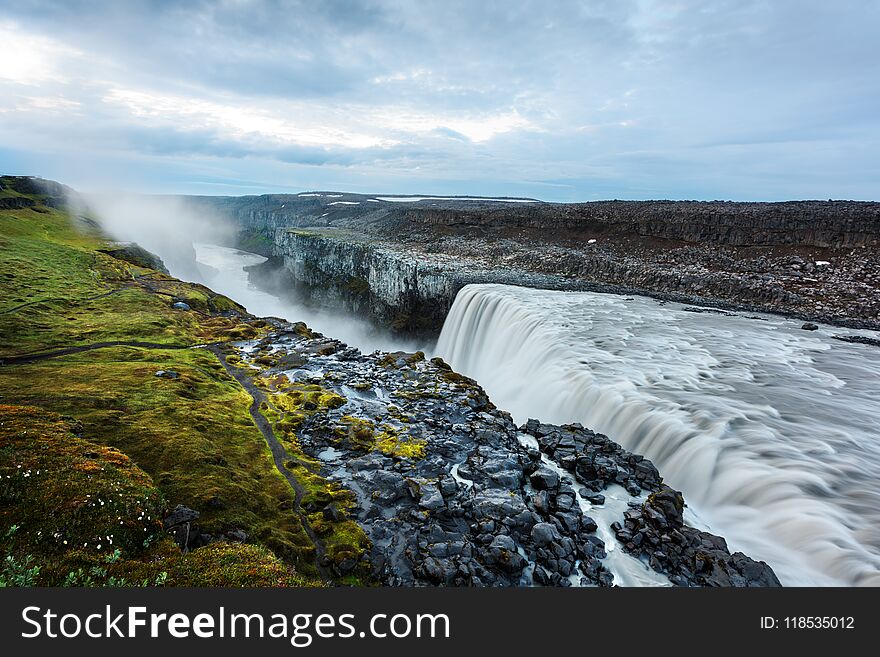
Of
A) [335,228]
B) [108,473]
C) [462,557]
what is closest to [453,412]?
[462,557]

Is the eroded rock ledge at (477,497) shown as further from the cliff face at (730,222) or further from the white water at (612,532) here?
the cliff face at (730,222)

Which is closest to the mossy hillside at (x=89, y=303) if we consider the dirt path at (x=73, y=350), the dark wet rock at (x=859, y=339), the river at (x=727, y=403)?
the dirt path at (x=73, y=350)

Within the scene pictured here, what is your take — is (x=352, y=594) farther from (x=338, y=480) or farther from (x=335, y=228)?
(x=335, y=228)

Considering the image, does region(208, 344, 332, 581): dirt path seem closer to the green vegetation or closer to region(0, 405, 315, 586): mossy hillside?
region(0, 405, 315, 586): mossy hillside

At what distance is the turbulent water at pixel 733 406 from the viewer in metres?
13.3

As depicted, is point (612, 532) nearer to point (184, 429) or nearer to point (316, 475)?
point (316, 475)

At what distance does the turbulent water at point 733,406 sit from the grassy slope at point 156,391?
1429cm

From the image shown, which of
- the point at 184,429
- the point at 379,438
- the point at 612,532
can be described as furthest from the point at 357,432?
the point at 612,532

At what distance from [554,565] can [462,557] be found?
2689 mm

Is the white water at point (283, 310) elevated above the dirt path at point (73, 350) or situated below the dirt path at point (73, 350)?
below

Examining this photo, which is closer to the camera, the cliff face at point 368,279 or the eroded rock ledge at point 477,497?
the eroded rock ledge at point 477,497

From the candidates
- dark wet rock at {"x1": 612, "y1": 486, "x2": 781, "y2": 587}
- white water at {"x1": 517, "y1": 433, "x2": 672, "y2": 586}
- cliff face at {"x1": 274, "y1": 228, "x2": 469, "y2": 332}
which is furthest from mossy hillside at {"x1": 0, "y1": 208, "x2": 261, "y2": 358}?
dark wet rock at {"x1": 612, "y1": 486, "x2": 781, "y2": 587}

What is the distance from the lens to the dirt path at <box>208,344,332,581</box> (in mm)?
13141

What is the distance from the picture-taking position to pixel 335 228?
115 m
